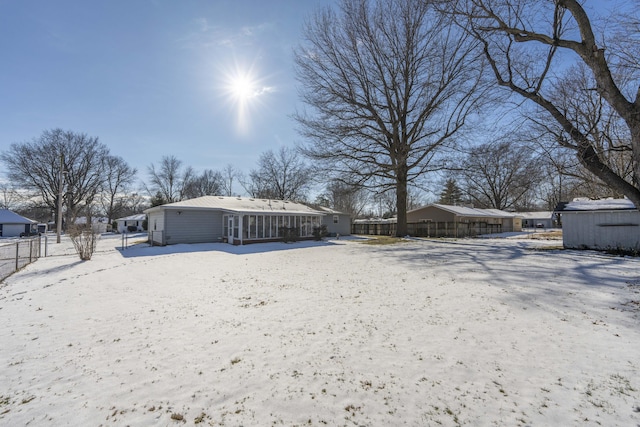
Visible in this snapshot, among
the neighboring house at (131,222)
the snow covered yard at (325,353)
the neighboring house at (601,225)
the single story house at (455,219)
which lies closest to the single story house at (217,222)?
the snow covered yard at (325,353)

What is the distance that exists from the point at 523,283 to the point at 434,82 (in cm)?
1623

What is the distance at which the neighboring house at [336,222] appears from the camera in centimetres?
2753

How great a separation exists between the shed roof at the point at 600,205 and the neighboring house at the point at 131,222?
45.7 metres

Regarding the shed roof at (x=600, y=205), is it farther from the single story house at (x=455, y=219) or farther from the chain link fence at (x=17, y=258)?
the chain link fence at (x=17, y=258)

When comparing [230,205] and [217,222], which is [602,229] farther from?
[217,222]

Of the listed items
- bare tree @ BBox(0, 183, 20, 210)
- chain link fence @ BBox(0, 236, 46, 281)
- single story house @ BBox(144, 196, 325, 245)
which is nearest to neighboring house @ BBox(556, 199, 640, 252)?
single story house @ BBox(144, 196, 325, 245)

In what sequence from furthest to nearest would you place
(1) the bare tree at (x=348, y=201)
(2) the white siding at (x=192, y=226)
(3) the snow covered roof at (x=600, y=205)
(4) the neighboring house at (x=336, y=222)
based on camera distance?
(1) the bare tree at (x=348, y=201)
(4) the neighboring house at (x=336, y=222)
(2) the white siding at (x=192, y=226)
(3) the snow covered roof at (x=600, y=205)

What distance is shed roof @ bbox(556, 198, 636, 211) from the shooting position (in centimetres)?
1390

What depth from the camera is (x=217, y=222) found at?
20438 mm

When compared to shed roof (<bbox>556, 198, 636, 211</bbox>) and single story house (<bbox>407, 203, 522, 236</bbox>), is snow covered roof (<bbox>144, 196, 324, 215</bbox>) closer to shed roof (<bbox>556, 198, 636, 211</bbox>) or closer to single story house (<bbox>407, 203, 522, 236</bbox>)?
single story house (<bbox>407, 203, 522, 236</bbox>)

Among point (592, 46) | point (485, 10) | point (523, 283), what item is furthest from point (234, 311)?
point (485, 10)

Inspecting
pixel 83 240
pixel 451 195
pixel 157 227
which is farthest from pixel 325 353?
pixel 451 195

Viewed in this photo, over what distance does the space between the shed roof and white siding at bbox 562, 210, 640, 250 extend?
0.24 metres

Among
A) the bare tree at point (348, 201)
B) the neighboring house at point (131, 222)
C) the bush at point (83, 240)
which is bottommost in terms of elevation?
the bush at point (83, 240)
